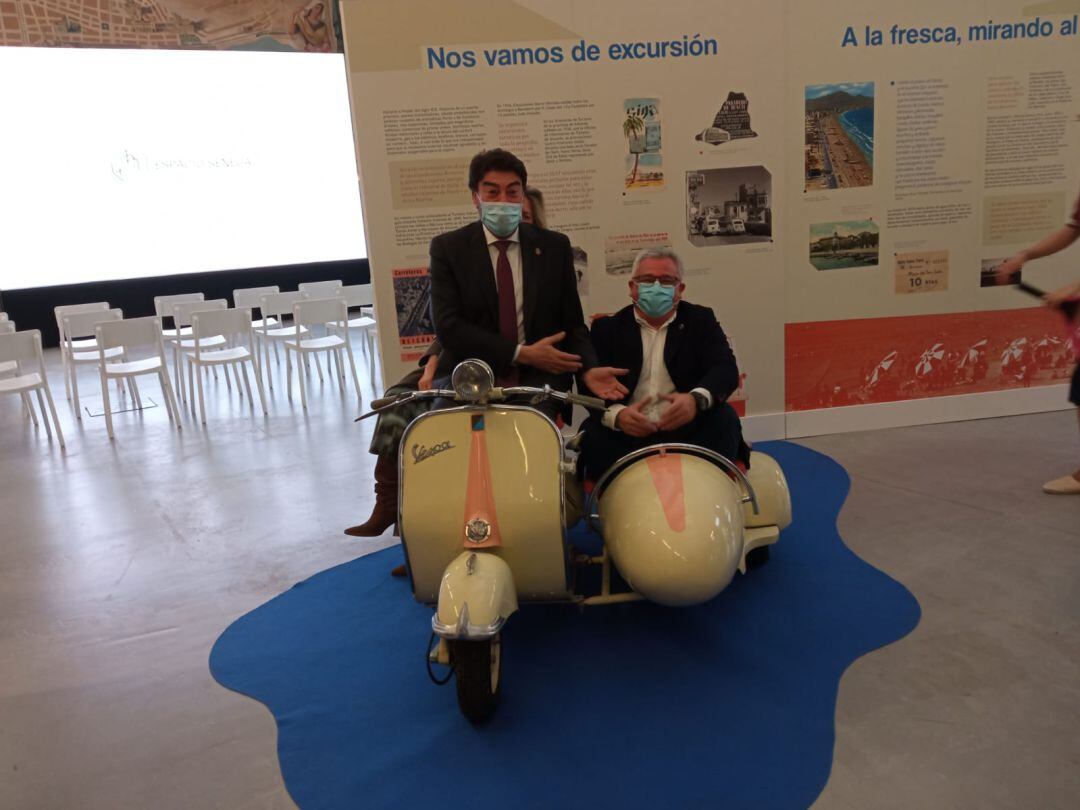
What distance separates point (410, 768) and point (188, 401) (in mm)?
5738

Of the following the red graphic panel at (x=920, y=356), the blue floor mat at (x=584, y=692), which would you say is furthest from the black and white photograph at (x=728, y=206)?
the blue floor mat at (x=584, y=692)

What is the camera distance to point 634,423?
2.81m

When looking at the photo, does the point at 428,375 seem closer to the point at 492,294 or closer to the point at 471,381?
the point at 492,294

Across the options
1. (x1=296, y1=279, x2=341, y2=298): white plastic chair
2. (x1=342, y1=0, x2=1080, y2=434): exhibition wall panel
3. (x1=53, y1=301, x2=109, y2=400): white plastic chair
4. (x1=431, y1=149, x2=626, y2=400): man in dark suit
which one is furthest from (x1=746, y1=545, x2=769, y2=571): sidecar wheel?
(x1=53, y1=301, x2=109, y2=400): white plastic chair

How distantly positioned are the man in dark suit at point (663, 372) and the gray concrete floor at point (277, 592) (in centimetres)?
95

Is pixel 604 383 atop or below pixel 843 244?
below

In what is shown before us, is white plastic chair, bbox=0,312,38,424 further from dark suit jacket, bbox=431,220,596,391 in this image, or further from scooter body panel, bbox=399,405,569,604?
scooter body panel, bbox=399,405,569,604

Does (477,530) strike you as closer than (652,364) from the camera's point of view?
Yes

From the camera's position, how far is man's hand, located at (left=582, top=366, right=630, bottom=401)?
284cm

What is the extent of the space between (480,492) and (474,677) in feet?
1.73

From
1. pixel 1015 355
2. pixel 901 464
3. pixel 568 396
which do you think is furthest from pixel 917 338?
pixel 568 396

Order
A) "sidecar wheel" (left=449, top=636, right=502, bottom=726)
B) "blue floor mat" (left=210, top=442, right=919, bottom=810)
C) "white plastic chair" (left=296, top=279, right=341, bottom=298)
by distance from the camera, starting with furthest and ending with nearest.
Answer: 1. "white plastic chair" (left=296, top=279, right=341, bottom=298)
2. "sidecar wheel" (left=449, top=636, right=502, bottom=726)
3. "blue floor mat" (left=210, top=442, right=919, bottom=810)

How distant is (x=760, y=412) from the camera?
16.1 ft

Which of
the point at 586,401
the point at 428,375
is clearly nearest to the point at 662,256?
the point at 586,401
